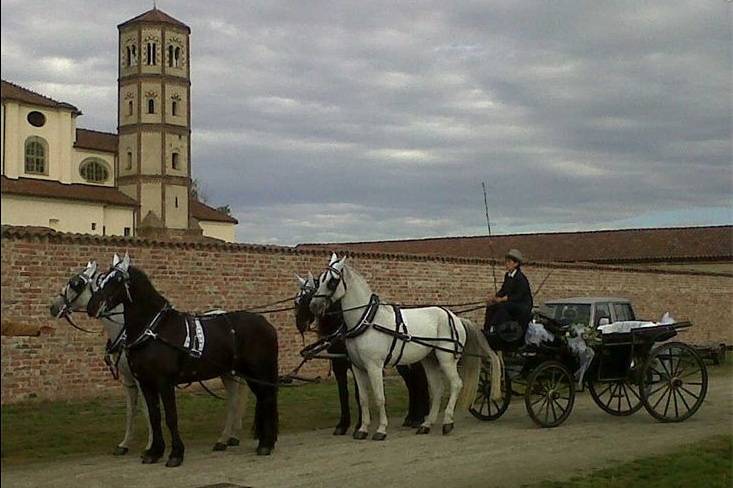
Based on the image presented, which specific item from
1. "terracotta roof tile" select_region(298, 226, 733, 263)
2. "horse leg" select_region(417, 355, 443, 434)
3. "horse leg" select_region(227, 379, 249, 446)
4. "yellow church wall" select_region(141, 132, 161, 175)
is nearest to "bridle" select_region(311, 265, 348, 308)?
"horse leg" select_region(227, 379, 249, 446)

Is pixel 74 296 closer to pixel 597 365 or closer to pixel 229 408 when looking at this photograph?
pixel 229 408

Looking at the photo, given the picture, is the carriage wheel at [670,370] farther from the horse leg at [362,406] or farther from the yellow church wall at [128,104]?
the yellow church wall at [128,104]

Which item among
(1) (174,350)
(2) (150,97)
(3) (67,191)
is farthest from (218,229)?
(1) (174,350)

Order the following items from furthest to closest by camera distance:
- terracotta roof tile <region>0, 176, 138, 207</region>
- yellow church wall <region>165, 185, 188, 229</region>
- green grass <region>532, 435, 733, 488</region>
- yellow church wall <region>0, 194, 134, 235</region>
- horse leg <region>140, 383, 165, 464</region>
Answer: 1. yellow church wall <region>165, 185, 188, 229</region>
2. terracotta roof tile <region>0, 176, 138, 207</region>
3. yellow church wall <region>0, 194, 134, 235</region>
4. horse leg <region>140, 383, 165, 464</region>
5. green grass <region>532, 435, 733, 488</region>

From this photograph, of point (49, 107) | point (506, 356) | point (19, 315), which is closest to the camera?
point (506, 356)

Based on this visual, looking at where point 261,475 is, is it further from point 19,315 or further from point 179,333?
point 19,315

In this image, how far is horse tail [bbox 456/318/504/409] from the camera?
1059cm

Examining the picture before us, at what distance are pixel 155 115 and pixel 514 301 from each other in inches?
2226

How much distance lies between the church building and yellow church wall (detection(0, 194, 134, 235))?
7 centimetres

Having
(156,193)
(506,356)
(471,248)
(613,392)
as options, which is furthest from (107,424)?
(156,193)

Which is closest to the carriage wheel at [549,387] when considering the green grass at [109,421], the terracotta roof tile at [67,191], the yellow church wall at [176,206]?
the green grass at [109,421]

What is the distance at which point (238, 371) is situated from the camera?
901 cm

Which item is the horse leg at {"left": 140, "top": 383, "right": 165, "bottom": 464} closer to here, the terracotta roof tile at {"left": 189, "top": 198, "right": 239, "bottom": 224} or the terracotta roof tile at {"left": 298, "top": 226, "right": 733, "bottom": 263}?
the terracotta roof tile at {"left": 298, "top": 226, "right": 733, "bottom": 263}

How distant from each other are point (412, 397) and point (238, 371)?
2900 mm
